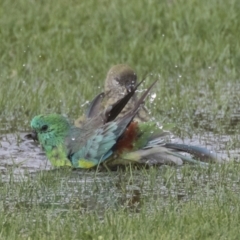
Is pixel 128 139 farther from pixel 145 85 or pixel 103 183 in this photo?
pixel 145 85

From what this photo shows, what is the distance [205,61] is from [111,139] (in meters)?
3.71

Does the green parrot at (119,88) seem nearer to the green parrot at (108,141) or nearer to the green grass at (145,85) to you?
the green grass at (145,85)

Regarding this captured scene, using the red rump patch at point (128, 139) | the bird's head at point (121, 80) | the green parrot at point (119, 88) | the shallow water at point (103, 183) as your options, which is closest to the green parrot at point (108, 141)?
the red rump patch at point (128, 139)

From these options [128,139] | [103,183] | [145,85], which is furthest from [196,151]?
[145,85]

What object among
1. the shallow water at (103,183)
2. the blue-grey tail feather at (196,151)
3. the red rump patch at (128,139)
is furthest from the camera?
the blue-grey tail feather at (196,151)

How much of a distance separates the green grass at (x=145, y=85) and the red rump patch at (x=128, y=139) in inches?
10.9

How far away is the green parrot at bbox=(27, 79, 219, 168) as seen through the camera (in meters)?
6.84

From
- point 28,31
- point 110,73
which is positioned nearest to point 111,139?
point 110,73

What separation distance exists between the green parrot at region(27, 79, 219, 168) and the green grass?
0.19 metres

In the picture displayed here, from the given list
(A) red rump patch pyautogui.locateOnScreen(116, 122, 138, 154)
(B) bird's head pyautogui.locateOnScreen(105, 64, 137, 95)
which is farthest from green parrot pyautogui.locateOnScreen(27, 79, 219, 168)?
(B) bird's head pyautogui.locateOnScreen(105, 64, 137, 95)

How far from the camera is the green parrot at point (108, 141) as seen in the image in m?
6.84

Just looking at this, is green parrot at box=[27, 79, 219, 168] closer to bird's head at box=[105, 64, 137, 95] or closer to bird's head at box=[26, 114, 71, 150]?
bird's head at box=[26, 114, 71, 150]

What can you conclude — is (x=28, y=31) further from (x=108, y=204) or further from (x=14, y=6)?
(x=108, y=204)

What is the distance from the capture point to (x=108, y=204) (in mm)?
5898
